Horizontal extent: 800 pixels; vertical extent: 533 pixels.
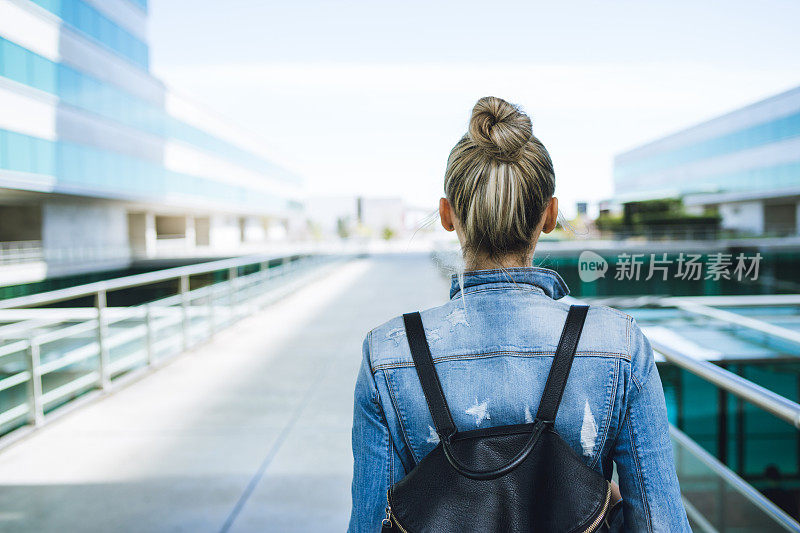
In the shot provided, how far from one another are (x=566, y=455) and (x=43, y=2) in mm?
23491

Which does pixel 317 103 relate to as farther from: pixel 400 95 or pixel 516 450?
pixel 516 450

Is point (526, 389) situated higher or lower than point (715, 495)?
higher

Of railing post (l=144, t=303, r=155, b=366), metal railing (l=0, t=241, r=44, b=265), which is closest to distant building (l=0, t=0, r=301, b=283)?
metal railing (l=0, t=241, r=44, b=265)

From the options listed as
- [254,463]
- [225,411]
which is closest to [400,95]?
[225,411]

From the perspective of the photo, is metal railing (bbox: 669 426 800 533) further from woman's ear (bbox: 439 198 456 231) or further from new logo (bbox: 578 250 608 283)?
new logo (bbox: 578 250 608 283)

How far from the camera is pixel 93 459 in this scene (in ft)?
10.5

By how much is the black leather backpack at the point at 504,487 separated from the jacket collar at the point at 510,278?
0.76 feet

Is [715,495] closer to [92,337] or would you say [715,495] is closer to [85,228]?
[92,337]

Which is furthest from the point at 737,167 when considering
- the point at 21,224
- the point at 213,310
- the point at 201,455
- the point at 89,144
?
the point at 21,224

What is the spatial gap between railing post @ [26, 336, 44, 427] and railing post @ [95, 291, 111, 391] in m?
0.69

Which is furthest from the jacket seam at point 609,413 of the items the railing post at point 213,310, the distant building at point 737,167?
the distant building at point 737,167

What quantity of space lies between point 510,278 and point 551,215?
129 mm

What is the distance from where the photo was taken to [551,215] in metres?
0.98

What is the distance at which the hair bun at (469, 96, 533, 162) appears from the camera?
897 mm
